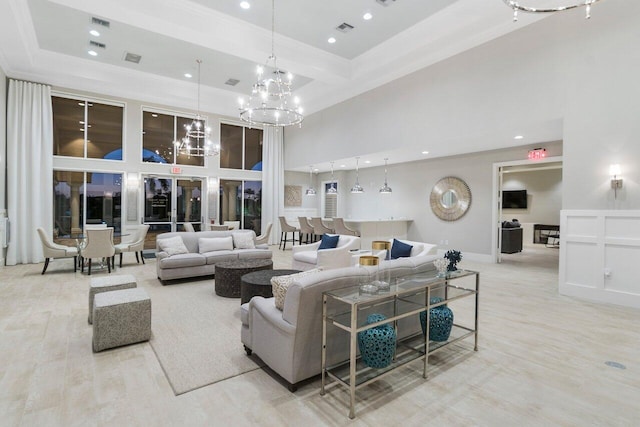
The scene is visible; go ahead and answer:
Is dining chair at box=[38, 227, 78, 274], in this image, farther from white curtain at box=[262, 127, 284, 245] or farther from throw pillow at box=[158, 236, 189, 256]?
white curtain at box=[262, 127, 284, 245]

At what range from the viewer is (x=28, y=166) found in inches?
299

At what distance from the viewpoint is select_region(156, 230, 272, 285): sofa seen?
5535 millimetres

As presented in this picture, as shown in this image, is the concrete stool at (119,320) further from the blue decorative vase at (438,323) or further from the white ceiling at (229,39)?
the white ceiling at (229,39)

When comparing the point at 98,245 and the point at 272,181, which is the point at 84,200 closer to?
the point at 98,245

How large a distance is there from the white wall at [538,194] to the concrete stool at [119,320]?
1363 cm

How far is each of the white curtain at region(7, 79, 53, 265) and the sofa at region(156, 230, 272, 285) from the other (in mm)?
3945

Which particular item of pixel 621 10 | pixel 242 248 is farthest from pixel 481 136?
pixel 242 248

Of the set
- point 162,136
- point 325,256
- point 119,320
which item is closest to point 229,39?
point 325,256

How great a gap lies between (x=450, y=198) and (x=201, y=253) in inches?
253

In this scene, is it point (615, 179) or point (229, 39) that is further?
point (229, 39)

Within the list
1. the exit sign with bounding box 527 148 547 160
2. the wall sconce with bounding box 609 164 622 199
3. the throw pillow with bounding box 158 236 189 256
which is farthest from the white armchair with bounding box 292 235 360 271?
the exit sign with bounding box 527 148 547 160

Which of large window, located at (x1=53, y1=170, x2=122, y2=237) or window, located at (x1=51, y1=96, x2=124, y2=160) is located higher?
window, located at (x1=51, y1=96, x2=124, y2=160)

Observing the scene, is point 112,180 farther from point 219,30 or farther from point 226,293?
point 226,293

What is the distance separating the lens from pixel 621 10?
4.50 metres
